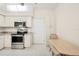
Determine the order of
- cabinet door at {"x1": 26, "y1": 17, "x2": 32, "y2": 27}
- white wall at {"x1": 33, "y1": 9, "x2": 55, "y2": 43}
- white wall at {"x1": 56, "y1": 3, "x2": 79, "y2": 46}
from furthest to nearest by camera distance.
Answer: white wall at {"x1": 56, "y1": 3, "x2": 79, "y2": 46} → cabinet door at {"x1": 26, "y1": 17, "x2": 32, "y2": 27} → white wall at {"x1": 33, "y1": 9, "x2": 55, "y2": 43}

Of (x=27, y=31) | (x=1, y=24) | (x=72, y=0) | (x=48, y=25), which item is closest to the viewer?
(x=72, y=0)

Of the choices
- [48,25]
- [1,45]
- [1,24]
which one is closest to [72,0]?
[48,25]

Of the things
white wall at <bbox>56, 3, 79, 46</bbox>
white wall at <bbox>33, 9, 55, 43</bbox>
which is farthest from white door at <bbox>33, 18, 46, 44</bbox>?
white wall at <bbox>56, 3, 79, 46</bbox>

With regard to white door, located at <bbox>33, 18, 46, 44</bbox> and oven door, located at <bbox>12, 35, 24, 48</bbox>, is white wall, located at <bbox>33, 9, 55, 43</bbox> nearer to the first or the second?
white door, located at <bbox>33, 18, 46, 44</bbox>

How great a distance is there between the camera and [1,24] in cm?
180

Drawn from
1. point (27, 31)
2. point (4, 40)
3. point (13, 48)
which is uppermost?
point (27, 31)

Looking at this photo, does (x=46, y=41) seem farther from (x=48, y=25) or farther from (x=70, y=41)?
(x=70, y=41)

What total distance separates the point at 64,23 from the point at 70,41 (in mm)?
401

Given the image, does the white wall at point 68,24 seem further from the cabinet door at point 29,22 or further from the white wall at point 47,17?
the cabinet door at point 29,22

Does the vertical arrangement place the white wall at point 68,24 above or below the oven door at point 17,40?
above

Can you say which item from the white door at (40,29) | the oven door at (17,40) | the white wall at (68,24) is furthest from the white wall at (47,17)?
the oven door at (17,40)

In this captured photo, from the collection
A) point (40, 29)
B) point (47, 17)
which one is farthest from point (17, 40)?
point (47, 17)

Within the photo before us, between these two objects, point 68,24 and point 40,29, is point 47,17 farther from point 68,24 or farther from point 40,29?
point 68,24

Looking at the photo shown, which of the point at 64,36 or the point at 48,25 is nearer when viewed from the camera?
the point at 48,25
